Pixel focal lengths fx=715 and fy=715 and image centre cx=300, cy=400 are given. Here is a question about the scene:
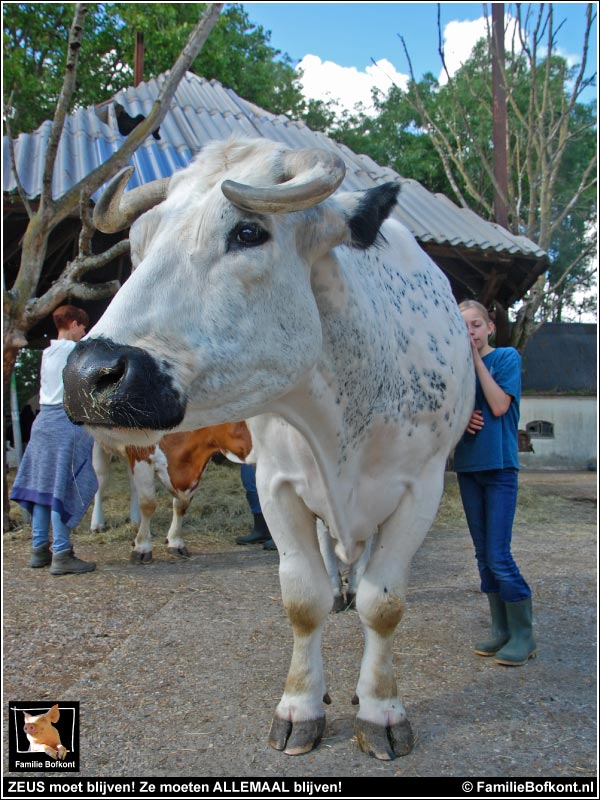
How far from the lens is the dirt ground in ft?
8.41

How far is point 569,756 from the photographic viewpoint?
8.43 ft

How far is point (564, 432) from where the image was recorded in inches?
643

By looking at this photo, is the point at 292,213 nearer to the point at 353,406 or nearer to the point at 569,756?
the point at 353,406

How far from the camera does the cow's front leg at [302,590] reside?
278 cm

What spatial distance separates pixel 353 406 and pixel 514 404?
4.47 ft

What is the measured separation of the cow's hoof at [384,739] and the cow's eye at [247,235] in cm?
178

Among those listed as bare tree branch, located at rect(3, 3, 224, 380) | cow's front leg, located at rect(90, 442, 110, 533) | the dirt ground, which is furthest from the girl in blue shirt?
cow's front leg, located at rect(90, 442, 110, 533)

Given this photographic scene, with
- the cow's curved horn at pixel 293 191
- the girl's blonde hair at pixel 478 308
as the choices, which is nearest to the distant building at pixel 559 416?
the girl's blonde hair at pixel 478 308

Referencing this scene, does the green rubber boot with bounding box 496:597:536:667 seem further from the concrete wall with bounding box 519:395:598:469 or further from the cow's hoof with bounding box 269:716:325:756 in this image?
the concrete wall with bounding box 519:395:598:469

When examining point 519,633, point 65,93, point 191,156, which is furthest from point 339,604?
point 191,156

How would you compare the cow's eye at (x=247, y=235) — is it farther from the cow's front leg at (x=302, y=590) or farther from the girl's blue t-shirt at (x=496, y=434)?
the girl's blue t-shirt at (x=496, y=434)

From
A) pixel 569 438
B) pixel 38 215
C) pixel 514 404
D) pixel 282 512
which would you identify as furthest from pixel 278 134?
pixel 569 438

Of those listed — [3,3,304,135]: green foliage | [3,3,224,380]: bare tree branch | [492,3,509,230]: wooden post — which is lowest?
[3,3,224,380]: bare tree branch

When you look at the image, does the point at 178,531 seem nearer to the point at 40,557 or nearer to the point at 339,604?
the point at 40,557
